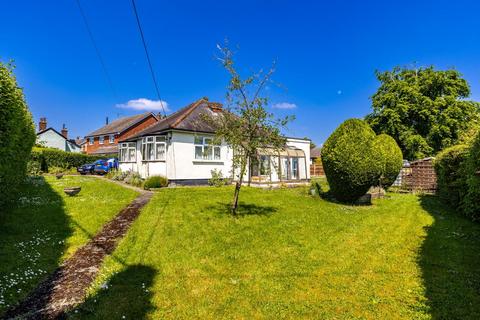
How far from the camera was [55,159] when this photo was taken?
3341 centimetres

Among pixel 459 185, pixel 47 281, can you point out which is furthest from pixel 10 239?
pixel 459 185

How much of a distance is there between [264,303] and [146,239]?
4141 millimetres

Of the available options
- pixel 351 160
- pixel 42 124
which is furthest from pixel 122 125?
pixel 351 160

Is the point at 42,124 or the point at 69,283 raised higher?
the point at 42,124

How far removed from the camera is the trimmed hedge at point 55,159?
29.3 m

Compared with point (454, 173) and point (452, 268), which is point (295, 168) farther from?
point (452, 268)

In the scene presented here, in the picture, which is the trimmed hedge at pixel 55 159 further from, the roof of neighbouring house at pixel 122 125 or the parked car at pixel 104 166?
the roof of neighbouring house at pixel 122 125

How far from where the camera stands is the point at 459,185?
1209cm

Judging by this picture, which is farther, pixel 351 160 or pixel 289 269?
pixel 351 160

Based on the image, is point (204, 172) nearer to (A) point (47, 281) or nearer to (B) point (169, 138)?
(B) point (169, 138)

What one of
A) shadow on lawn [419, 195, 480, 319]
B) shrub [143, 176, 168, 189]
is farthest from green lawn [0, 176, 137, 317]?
shadow on lawn [419, 195, 480, 319]

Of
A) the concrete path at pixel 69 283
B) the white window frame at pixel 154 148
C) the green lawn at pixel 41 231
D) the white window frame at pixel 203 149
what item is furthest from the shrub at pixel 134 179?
the concrete path at pixel 69 283

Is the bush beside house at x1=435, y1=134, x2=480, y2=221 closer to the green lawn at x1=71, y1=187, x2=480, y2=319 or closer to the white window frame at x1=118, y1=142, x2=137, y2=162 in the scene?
the green lawn at x1=71, y1=187, x2=480, y2=319

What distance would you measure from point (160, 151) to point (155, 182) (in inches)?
116
